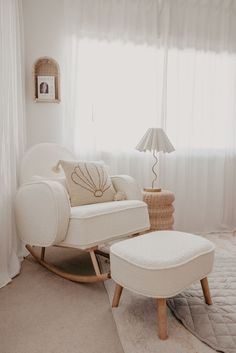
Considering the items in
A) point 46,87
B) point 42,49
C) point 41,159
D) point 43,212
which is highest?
point 42,49

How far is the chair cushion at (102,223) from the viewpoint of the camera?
65.5 inches

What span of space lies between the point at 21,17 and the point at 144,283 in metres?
2.20

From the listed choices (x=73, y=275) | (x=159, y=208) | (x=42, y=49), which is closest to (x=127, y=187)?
(x=159, y=208)

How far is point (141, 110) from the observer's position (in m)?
2.74

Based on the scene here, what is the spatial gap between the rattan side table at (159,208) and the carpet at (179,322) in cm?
71

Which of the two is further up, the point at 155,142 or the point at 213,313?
the point at 155,142

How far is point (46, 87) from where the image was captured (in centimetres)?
251

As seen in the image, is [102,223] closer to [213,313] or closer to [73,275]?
[73,275]

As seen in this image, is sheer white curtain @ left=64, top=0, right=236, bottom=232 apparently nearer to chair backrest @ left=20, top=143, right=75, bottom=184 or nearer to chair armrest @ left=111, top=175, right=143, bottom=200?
chair backrest @ left=20, top=143, right=75, bottom=184

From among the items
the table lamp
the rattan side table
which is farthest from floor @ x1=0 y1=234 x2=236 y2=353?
the table lamp

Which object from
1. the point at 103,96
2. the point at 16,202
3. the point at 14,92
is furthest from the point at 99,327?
the point at 103,96

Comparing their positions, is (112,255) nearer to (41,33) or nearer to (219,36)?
(41,33)

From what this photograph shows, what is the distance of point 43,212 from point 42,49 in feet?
5.06

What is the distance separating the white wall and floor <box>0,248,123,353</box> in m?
1.23
